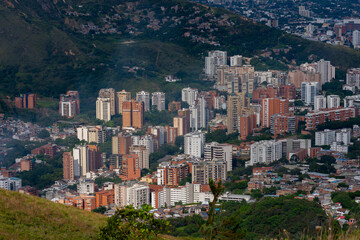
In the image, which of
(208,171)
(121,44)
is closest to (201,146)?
(208,171)

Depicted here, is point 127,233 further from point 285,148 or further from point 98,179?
point 285,148

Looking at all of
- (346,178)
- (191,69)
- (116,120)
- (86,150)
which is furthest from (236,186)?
(191,69)

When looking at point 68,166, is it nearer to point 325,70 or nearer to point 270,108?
point 270,108

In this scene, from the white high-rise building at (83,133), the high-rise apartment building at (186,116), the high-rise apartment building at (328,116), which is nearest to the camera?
the white high-rise building at (83,133)

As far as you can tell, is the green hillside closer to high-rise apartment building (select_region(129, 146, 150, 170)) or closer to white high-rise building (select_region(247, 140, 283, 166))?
high-rise apartment building (select_region(129, 146, 150, 170))

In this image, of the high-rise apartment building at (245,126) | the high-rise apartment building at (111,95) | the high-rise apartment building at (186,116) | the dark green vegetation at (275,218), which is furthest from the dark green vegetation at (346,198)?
the high-rise apartment building at (111,95)

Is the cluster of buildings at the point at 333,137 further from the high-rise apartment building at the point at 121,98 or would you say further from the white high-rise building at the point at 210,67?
the white high-rise building at the point at 210,67
